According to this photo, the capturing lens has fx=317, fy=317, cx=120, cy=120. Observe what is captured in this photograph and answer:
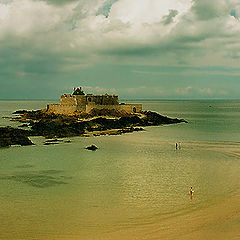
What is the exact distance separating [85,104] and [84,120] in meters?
9.42

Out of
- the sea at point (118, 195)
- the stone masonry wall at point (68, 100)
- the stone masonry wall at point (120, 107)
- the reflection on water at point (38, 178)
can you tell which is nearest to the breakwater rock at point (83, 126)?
the stone masonry wall at point (120, 107)

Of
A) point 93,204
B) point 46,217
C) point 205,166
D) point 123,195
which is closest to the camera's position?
point 46,217

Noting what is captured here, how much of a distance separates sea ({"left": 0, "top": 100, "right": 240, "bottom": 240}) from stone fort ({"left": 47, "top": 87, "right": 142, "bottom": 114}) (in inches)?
1077

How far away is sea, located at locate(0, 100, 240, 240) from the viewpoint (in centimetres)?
1160

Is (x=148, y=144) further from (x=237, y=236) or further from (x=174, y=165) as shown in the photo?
(x=237, y=236)

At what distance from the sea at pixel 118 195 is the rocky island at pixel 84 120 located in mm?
9549

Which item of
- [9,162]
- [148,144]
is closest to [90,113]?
[148,144]

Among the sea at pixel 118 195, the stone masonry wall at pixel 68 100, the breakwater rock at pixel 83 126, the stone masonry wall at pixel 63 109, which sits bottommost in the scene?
the sea at pixel 118 195

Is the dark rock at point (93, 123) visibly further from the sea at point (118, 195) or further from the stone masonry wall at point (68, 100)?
the sea at point (118, 195)

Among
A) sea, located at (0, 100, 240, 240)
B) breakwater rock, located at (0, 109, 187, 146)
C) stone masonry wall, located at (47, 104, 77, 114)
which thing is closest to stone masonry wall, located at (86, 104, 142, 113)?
breakwater rock, located at (0, 109, 187, 146)

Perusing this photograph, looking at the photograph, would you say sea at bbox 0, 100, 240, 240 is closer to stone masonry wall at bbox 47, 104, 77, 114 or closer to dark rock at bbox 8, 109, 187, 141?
dark rock at bbox 8, 109, 187, 141

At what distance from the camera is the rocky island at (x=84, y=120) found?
37875 mm

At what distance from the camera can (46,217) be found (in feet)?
41.5

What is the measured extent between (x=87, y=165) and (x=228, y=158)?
11328 mm
